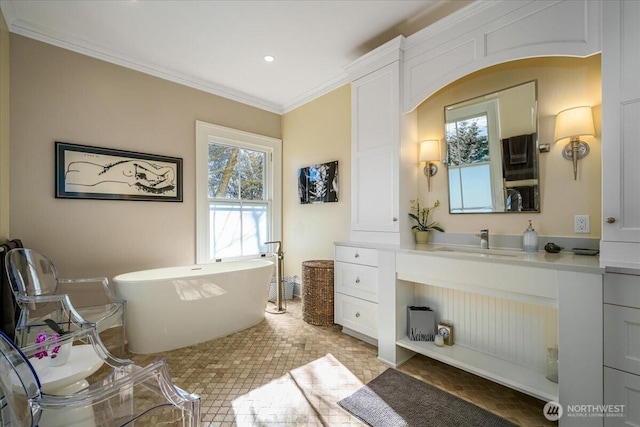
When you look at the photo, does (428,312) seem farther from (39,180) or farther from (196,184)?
(39,180)

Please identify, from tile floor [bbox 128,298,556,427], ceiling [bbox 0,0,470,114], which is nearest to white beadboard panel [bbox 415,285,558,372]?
tile floor [bbox 128,298,556,427]

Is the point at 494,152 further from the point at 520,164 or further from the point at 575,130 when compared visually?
the point at 575,130

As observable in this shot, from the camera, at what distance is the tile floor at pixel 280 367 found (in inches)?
67.4

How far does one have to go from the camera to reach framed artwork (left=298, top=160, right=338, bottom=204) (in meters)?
3.35

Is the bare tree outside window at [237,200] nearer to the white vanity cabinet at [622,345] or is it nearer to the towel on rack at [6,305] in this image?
the towel on rack at [6,305]

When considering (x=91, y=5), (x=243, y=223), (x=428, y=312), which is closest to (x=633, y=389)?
(x=428, y=312)

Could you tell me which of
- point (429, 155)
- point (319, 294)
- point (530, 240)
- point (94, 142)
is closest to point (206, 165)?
point (94, 142)

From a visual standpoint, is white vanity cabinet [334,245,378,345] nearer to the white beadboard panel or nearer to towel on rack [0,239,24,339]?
the white beadboard panel

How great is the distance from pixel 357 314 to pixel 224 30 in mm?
2808

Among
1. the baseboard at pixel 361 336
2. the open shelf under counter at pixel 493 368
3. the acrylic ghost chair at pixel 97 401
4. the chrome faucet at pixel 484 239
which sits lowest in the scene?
the baseboard at pixel 361 336

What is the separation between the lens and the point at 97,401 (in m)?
0.93

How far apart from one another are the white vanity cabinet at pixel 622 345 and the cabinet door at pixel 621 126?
0.19 meters

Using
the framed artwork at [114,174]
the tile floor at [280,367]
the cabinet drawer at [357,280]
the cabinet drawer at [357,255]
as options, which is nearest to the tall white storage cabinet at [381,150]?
the cabinet drawer at [357,255]

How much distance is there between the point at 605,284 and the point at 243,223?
3505mm
